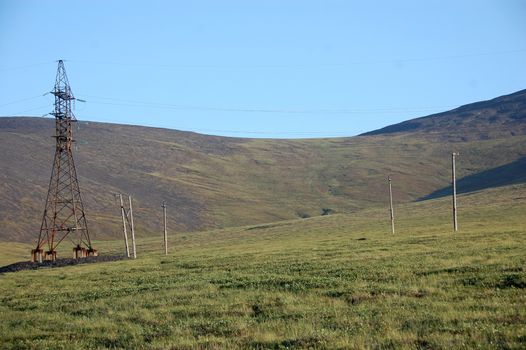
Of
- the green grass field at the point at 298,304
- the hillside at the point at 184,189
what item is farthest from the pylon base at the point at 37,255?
the hillside at the point at 184,189

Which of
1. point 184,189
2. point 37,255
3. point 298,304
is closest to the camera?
point 298,304

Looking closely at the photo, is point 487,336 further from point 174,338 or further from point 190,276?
point 190,276

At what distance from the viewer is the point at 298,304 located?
20.4 m

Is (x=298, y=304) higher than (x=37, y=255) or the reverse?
higher

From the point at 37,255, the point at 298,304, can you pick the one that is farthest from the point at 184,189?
the point at 298,304

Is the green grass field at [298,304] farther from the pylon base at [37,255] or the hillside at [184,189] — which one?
the hillside at [184,189]

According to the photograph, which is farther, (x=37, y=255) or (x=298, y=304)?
(x=37, y=255)

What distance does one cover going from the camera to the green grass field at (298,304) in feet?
50.8

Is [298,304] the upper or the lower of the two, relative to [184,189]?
lower

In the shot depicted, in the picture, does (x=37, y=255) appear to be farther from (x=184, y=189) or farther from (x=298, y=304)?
(x=184, y=189)

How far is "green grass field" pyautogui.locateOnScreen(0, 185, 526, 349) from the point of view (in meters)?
15.5

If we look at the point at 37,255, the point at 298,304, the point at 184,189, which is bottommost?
the point at 37,255

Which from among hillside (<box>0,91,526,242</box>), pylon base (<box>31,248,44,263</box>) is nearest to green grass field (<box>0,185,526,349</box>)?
pylon base (<box>31,248,44,263</box>)

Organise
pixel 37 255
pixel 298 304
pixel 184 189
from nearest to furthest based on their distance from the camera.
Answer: pixel 298 304 < pixel 37 255 < pixel 184 189
